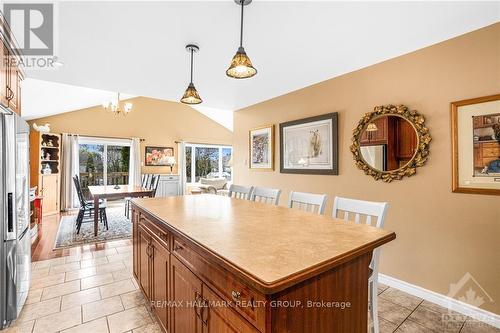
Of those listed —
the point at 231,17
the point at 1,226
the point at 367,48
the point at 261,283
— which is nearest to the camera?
the point at 261,283

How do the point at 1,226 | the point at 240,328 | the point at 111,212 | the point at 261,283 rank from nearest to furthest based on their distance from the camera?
the point at 261,283 → the point at 240,328 → the point at 1,226 → the point at 111,212

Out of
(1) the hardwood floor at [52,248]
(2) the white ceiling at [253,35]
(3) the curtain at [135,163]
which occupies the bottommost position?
(1) the hardwood floor at [52,248]

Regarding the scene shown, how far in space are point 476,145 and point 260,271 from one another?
221 cm

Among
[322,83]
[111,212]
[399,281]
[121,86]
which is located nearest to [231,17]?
[322,83]

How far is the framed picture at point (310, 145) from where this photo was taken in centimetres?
308

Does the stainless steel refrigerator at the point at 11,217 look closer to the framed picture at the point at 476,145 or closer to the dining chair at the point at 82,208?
the dining chair at the point at 82,208

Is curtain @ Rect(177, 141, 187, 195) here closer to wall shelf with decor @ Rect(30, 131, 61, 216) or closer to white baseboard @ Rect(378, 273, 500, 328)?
wall shelf with decor @ Rect(30, 131, 61, 216)

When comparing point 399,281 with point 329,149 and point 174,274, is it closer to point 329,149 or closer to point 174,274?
point 329,149

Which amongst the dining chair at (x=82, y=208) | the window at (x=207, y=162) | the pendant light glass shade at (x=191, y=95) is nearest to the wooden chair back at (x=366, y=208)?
the pendant light glass shade at (x=191, y=95)

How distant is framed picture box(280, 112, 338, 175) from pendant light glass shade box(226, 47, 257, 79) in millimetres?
1623

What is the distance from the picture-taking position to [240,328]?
37.4 inches

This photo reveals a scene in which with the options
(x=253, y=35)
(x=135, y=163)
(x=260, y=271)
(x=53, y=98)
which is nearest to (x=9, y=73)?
(x=253, y=35)

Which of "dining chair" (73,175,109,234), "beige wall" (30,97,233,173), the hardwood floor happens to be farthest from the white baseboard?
"beige wall" (30,97,233,173)

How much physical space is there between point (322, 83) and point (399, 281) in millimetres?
2442
